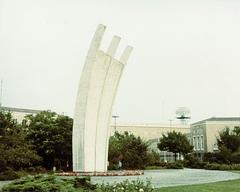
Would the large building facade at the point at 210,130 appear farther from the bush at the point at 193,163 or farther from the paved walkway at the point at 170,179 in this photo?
the paved walkway at the point at 170,179

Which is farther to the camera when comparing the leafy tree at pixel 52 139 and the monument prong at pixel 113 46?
the leafy tree at pixel 52 139

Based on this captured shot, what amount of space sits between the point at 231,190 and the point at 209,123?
47.0 m

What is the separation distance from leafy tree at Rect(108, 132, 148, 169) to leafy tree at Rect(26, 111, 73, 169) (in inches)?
214

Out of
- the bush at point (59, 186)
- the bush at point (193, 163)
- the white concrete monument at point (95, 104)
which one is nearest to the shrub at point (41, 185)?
the bush at point (59, 186)

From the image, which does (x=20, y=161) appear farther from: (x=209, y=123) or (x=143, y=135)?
(x=143, y=135)

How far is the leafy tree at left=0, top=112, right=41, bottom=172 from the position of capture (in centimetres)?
2459

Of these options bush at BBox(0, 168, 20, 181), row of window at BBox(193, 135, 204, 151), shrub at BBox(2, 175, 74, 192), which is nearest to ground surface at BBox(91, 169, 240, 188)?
shrub at BBox(2, 175, 74, 192)

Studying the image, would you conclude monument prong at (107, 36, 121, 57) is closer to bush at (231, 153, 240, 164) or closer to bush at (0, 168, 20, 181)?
bush at (0, 168, 20, 181)

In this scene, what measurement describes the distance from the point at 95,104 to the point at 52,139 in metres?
7.62

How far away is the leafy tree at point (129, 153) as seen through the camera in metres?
36.4

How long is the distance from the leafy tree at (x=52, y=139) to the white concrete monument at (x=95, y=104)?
6.49m

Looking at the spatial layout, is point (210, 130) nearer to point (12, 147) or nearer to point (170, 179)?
point (12, 147)

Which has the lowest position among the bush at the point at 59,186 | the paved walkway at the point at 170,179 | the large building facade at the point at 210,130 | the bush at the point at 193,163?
the paved walkway at the point at 170,179

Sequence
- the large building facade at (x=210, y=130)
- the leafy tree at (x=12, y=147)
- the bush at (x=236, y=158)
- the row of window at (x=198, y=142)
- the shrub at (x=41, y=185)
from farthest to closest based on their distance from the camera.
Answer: the row of window at (x=198, y=142)
the large building facade at (x=210, y=130)
the bush at (x=236, y=158)
the leafy tree at (x=12, y=147)
the shrub at (x=41, y=185)
